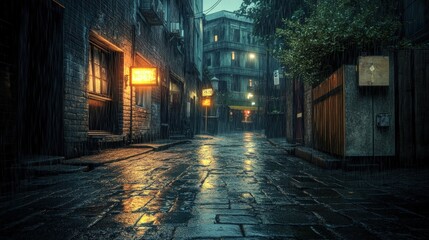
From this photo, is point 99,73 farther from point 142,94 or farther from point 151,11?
point 151,11

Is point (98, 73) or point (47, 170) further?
point (98, 73)

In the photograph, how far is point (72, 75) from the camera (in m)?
6.91

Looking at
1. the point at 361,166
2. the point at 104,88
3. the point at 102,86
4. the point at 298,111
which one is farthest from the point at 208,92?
the point at 361,166

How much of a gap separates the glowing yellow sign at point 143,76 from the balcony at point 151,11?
116 inches

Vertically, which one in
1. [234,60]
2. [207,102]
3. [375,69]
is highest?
[234,60]

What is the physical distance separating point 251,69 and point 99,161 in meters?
39.1

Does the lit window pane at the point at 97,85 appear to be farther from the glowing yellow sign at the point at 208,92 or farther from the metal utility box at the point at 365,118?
the glowing yellow sign at the point at 208,92

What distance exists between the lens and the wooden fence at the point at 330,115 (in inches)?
223

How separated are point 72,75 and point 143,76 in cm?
350

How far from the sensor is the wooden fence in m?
5.67

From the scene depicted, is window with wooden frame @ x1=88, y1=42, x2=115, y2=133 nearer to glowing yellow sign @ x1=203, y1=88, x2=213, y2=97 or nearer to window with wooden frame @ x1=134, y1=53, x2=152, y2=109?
window with wooden frame @ x1=134, y1=53, x2=152, y2=109

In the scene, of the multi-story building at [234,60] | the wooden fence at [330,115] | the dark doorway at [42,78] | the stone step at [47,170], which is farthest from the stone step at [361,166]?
the multi-story building at [234,60]

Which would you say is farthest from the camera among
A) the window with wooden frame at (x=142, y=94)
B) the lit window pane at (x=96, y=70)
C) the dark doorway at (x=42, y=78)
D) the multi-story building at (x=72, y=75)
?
the window with wooden frame at (x=142, y=94)

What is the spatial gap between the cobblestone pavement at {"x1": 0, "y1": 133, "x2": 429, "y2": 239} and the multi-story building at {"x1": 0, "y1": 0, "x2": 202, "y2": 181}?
6.17 feet
